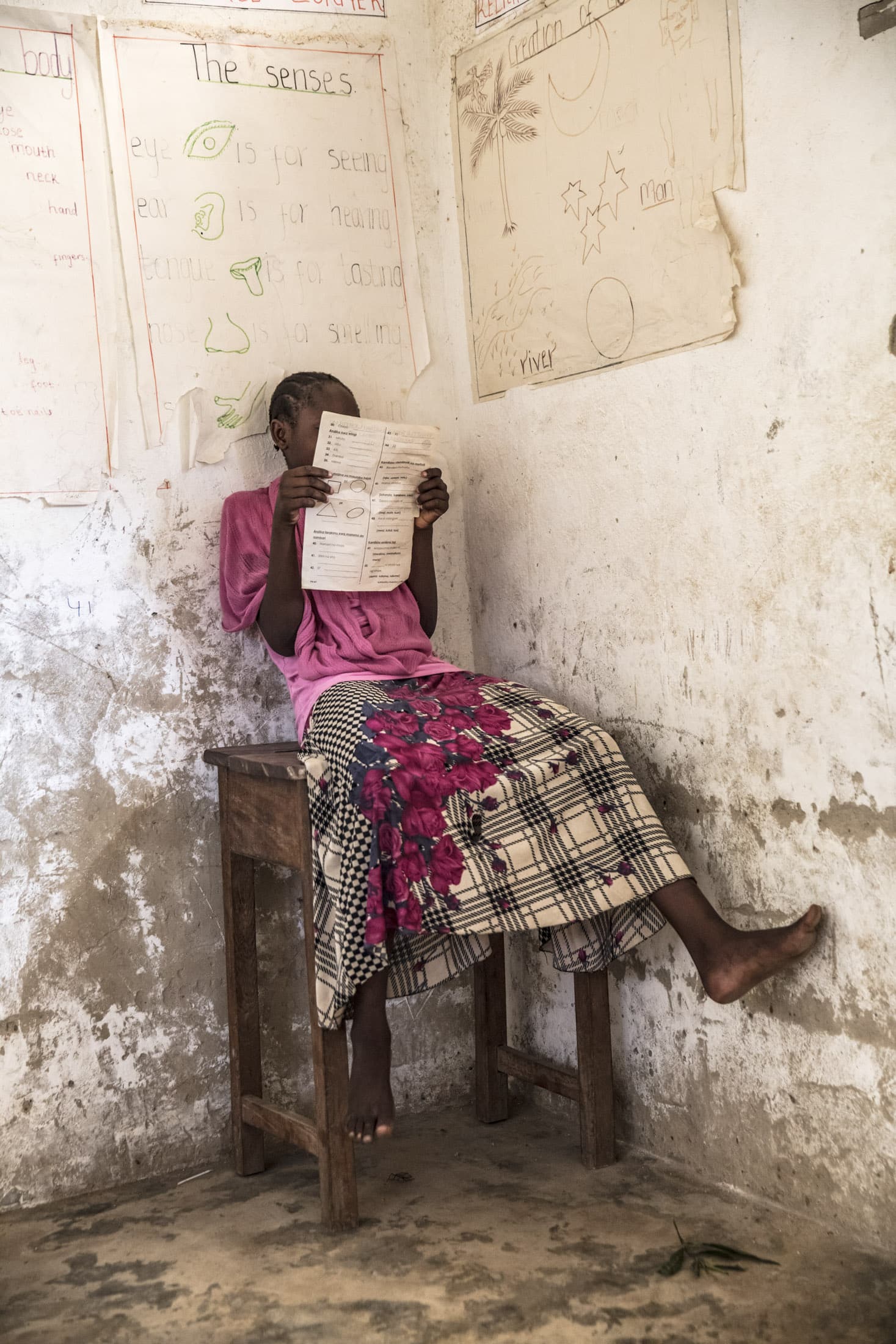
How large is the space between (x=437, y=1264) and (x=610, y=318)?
180cm

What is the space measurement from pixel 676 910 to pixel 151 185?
6.04ft

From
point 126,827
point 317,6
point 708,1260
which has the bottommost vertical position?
point 708,1260

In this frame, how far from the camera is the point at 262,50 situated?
262 cm

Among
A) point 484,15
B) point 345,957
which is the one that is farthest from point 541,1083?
point 484,15

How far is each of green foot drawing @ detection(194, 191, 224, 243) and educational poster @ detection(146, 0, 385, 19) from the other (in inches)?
16.1

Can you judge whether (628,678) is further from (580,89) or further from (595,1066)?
(580,89)

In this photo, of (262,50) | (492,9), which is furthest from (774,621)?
(262,50)

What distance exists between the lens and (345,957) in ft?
6.64

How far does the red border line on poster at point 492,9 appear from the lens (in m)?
2.58

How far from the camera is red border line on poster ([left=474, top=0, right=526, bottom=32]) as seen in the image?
258 cm

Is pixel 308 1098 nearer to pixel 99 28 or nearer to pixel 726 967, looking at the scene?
pixel 726 967

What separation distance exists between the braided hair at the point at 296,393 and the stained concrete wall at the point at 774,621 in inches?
19.5

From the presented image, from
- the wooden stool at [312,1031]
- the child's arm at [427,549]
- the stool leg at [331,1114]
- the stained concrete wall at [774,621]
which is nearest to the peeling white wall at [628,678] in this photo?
the stained concrete wall at [774,621]

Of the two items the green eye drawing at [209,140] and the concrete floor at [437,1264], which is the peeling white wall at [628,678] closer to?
the concrete floor at [437,1264]
